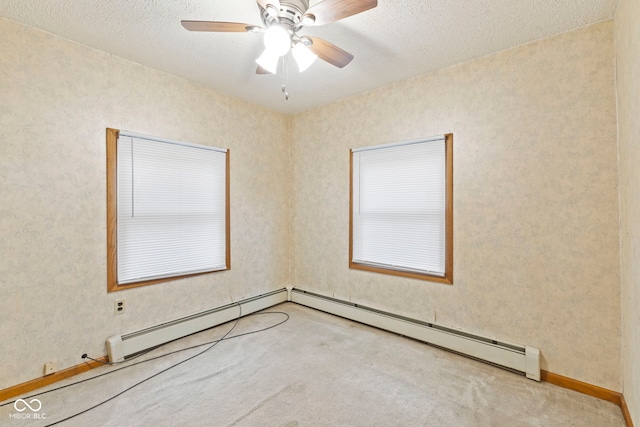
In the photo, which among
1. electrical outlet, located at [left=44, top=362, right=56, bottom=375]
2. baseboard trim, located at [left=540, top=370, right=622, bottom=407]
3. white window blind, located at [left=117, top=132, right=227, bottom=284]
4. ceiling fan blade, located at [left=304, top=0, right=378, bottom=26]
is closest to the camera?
ceiling fan blade, located at [left=304, top=0, right=378, bottom=26]

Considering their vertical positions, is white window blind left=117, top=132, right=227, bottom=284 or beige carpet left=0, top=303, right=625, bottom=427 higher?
white window blind left=117, top=132, right=227, bottom=284

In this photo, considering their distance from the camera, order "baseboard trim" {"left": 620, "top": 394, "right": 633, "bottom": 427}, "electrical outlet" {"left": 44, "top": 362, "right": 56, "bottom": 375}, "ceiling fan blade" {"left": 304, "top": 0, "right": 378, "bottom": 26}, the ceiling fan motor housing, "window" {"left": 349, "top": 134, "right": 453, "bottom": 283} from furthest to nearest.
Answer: "window" {"left": 349, "top": 134, "right": 453, "bottom": 283} → "electrical outlet" {"left": 44, "top": 362, "right": 56, "bottom": 375} → "baseboard trim" {"left": 620, "top": 394, "right": 633, "bottom": 427} → the ceiling fan motor housing → "ceiling fan blade" {"left": 304, "top": 0, "right": 378, "bottom": 26}

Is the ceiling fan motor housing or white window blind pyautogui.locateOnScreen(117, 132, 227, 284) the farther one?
white window blind pyautogui.locateOnScreen(117, 132, 227, 284)

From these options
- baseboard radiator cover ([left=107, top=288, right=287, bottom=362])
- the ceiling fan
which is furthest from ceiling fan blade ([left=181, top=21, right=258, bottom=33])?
baseboard radiator cover ([left=107, top=288, right=287, bottom=362])

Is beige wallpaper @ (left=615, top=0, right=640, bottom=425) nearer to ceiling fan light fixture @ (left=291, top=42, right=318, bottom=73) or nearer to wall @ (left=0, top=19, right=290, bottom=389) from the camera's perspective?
ceiling fan light fixture @ (left=291, top=42, right=318, bottom=73)

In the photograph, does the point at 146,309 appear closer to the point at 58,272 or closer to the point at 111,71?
the point at 58,272

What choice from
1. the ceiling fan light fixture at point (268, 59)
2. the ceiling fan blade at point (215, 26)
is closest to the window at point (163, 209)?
the ceiling fan blade at point (215, 26)

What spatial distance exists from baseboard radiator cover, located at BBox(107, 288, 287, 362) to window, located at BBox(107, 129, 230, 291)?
1.40 feet

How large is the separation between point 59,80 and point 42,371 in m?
2.14

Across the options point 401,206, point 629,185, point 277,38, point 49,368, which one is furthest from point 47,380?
point 629,185

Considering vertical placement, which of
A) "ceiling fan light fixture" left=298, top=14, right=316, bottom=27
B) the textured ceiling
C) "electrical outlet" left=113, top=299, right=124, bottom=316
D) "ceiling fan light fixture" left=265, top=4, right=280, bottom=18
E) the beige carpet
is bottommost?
the beige carpet

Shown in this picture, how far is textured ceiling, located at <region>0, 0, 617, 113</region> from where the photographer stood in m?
1.85

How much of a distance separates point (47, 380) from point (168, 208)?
1.54m

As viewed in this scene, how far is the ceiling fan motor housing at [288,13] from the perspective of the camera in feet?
5.03
